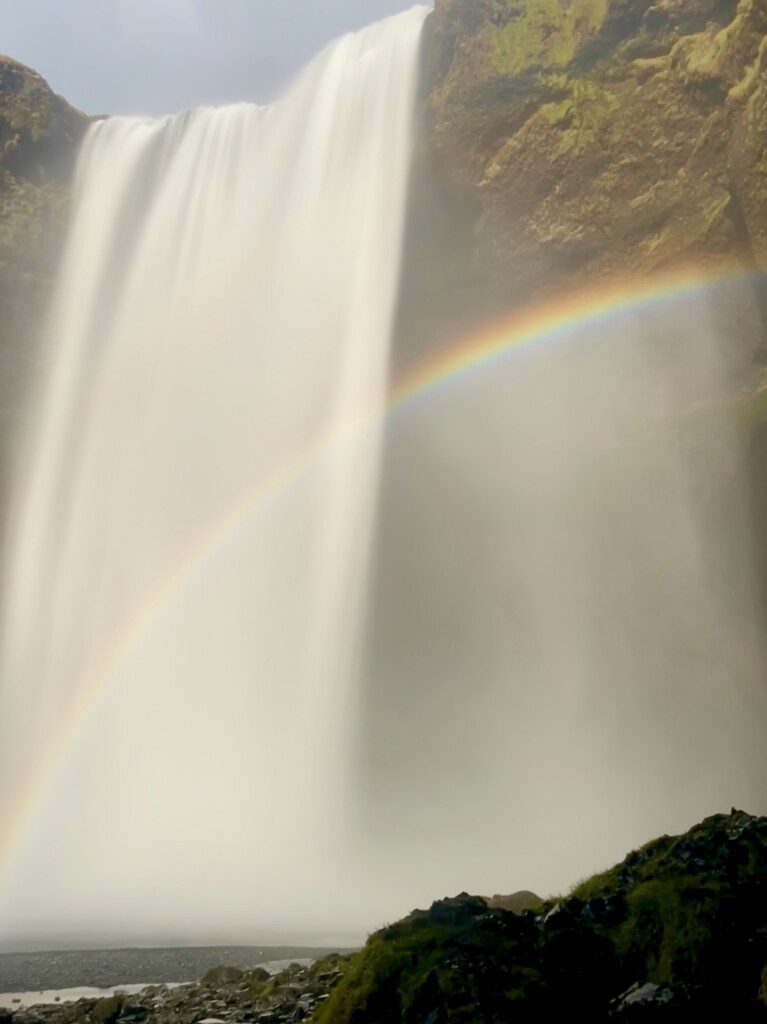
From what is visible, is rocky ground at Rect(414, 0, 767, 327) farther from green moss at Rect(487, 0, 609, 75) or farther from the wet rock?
the wet rock

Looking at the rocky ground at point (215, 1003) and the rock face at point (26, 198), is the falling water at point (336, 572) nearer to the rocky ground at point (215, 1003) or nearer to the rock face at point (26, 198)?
the rock face at point (26, 198)

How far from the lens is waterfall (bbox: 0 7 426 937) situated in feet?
92.6

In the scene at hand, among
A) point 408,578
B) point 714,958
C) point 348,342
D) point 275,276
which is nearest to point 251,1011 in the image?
point 714,958

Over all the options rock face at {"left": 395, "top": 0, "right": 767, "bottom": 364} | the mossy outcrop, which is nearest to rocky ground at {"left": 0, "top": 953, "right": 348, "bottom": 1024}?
the mossy outcrop

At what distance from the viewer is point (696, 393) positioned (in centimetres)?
2770

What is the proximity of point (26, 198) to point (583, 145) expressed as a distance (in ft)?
74.7

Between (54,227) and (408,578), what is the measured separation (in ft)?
69.6

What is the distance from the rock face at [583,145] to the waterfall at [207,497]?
222 centimetres

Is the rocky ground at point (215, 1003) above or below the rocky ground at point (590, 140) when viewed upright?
below

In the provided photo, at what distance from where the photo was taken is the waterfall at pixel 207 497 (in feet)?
92.6

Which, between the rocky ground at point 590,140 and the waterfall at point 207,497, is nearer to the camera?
the rocky ground at point 590,140

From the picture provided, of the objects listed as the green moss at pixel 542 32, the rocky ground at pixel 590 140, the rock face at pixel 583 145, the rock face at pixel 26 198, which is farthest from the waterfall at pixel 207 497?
the green moss at pixel 542 32

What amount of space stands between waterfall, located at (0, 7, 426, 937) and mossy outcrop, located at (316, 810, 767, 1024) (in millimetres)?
18215

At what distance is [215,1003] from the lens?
9.63 metres
